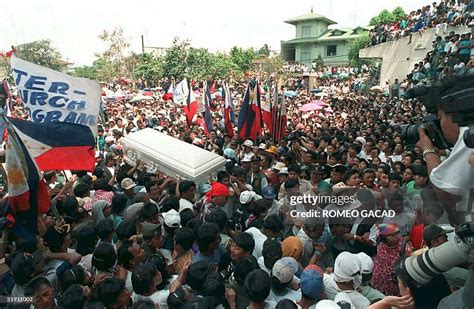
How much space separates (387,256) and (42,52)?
185 feet

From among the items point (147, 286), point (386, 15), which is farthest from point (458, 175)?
point (386, 15)

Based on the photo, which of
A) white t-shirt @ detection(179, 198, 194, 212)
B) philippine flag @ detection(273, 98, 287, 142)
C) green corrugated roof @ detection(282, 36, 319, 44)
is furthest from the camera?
green corrugated roof @ detection(282, 36, 319, 44)

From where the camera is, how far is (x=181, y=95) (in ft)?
42.8

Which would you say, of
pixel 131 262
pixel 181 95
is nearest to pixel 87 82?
pixel 131 262

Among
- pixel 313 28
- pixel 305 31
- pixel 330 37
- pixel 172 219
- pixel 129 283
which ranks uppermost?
pixel 313 28

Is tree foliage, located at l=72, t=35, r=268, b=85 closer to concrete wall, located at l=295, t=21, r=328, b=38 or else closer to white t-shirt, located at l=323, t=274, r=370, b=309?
concrete wall, located at l=295, t=21, r=328, b=38

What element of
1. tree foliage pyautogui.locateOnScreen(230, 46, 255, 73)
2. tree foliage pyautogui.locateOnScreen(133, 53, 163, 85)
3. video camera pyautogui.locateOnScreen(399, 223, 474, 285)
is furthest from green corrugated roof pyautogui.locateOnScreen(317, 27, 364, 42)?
video camera pyautogui.locateOnScreen(399, 223, 474, 285)

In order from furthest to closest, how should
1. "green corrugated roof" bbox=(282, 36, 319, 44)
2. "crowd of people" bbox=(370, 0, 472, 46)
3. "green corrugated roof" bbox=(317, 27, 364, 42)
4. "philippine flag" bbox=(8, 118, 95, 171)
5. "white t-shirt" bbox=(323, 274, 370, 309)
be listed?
"green corrugated roof" bbox=(282, 36, 319, 44) → "green corrugated roof" bbox=(317, 27, 364, 42) → "crowd of people" bbox=(370, 0, 472, 46) → "philippine flag" bbox=(8, 118, 95, 171) → "white t-shirt" bbox=(323, 274, 370, 309)

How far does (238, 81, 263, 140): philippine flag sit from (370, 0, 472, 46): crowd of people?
8.66m

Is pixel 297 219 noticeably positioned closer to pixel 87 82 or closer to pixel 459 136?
pixel 459 136

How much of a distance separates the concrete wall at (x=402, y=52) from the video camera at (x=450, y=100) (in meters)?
15.1

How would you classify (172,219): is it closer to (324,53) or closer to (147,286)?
(147,286)

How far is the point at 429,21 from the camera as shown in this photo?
60.0 feet

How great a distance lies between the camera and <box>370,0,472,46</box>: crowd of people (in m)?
15.3
